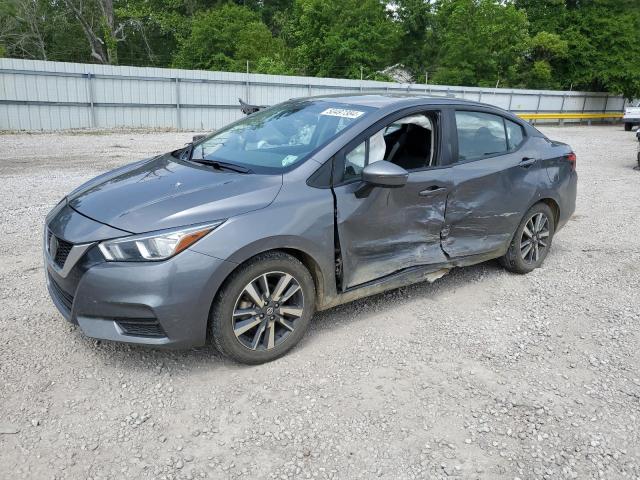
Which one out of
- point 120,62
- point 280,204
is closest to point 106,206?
point 280,204

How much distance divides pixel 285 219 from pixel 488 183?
198cm

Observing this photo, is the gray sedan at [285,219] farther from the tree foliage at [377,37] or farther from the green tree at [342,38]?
the green tree at [342,38]

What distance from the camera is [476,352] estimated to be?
3549mm

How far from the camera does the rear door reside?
13.5 ft

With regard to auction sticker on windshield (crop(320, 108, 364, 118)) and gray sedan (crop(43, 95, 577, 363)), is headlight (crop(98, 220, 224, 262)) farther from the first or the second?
auction sticker on windshield (crop(320, 108, 364, 118))

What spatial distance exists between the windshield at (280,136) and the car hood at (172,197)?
265 mm

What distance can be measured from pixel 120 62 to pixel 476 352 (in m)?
40.8

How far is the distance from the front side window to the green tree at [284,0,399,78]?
28.1 m

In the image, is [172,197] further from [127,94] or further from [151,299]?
[127,94]

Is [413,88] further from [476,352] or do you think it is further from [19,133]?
[476,352]

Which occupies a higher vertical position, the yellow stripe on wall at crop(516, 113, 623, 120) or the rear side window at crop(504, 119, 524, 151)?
the rear side window at crop(504, 119, 524, 151)

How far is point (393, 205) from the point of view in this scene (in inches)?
143

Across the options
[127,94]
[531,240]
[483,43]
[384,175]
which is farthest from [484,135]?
[483,43]

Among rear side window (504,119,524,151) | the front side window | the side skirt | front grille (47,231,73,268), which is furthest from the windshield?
rear side window (504,119,524,151)
